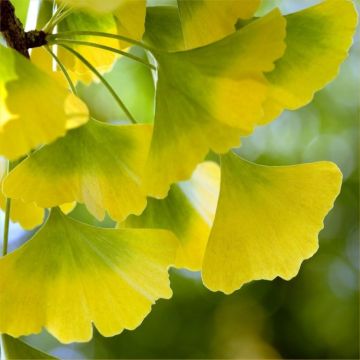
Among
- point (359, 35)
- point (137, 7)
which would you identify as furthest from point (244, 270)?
point (359, 35)

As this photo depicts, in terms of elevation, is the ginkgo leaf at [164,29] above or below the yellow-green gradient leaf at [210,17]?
below

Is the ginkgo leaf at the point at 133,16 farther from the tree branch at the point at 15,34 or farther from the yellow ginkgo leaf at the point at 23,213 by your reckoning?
the yellow ginkgo leaf at the point at 23,213

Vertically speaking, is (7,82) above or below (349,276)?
above

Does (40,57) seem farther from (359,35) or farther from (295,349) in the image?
(295,349)

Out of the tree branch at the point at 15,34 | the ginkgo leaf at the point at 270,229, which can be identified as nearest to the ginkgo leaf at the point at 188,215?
the ginkgo leaf at the point at 270,229

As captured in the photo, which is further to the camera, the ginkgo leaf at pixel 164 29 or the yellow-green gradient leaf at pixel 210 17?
the ginkgo leaf at pixel 164 29
